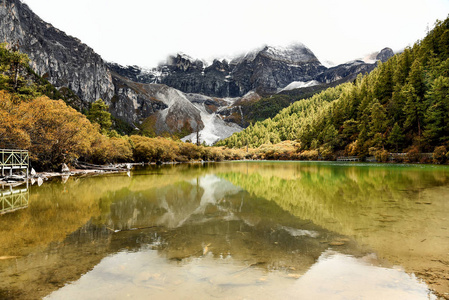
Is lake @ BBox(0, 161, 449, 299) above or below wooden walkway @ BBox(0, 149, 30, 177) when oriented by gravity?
below

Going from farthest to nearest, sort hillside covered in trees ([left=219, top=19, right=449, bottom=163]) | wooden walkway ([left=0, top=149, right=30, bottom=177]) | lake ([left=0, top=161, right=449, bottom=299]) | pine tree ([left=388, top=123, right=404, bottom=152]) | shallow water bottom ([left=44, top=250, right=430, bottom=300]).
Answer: pine tree ([left=388, top=123, right=404, bottom=152]) → hillside covered in trees ([left=219, top=19, right=449, bottom=163]) → wooden walkway ([left=0, top=149, right=30, bottom=177]) → lake ([left=0, top=161, right=449, bottom=299]) → shallow water bottom ([left=44, top=250, right=430, bottom=300])

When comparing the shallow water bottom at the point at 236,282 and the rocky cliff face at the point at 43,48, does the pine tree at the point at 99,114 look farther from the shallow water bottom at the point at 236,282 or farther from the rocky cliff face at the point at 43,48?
the rocky cliff face at the point at 43,48

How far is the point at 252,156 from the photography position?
424 ft

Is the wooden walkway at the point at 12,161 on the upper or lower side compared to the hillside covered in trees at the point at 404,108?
lower

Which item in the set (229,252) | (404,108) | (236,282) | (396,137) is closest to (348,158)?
(396,137)

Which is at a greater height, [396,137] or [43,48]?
[43,48]

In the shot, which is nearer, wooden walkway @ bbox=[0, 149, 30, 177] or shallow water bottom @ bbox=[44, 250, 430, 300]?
shallow water bottom @ bbox=[44, 250, 430, 300]

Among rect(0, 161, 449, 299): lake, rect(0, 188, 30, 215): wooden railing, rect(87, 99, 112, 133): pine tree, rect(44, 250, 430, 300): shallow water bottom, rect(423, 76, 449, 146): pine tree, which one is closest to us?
rect(44, 250, 430, 300): shallow water bottom

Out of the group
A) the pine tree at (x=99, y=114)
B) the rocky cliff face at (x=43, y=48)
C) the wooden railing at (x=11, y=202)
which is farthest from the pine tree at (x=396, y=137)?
the rocky cliff face at (x=43, y=48)

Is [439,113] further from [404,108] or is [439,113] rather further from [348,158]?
[348,158]

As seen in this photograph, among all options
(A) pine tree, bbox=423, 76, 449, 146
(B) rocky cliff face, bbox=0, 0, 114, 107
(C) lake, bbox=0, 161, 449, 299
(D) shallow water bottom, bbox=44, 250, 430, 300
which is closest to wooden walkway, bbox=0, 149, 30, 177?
(C) lake, bbox=0, 161, 449, 299

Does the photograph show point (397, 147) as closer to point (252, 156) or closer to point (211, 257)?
point (211, 257)

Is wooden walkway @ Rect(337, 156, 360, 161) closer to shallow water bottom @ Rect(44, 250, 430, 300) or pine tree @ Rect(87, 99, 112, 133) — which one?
pine tree @ Rect(87, 99, 112, 133)

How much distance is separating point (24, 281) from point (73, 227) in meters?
4.18
